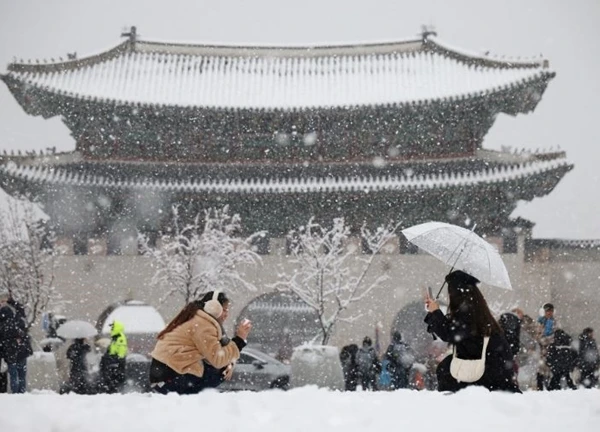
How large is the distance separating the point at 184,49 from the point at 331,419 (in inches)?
921

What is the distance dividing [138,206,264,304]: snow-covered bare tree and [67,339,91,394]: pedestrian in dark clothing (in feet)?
34.2

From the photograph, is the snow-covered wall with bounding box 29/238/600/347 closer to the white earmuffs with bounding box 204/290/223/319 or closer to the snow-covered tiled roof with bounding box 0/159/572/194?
the snow-covered tiled roof with bounding box 0/159/572/194

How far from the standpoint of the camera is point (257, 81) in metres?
26.1

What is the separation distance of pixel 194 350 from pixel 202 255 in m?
18.6

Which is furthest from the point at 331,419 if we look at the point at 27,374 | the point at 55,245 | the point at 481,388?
the point at 55,245

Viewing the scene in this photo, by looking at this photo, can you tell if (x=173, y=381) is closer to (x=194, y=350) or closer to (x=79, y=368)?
(x=194, y=350)

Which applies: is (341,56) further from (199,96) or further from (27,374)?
(27,374)

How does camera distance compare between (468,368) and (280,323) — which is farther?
(280,323)

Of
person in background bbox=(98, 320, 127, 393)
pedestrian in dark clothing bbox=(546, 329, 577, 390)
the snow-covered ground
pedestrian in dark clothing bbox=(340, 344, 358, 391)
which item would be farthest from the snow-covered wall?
the snow-covered ground

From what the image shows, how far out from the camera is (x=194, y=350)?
20.2 ft

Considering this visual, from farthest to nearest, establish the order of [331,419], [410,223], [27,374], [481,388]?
[410,223]
[27,374]
[481,388]
[331,419]

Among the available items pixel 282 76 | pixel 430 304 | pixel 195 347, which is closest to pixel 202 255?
pixel 282 76

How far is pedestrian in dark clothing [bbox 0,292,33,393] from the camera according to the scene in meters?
11.1

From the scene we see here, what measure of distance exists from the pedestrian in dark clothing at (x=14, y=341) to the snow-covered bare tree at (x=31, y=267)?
1233cm
